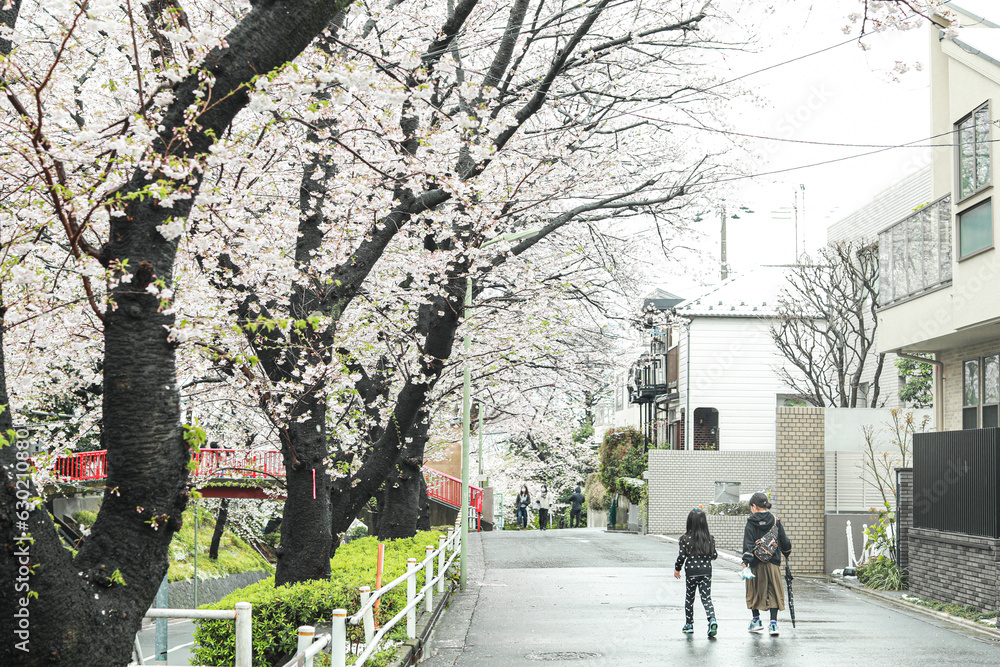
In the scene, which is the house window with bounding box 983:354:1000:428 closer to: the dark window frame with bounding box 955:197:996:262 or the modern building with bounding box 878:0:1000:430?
the modern building with bounding box 878:0:1000:430

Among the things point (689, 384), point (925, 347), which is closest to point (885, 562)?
point (925, 347)

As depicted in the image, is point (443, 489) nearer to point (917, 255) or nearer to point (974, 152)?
point (917, 255)

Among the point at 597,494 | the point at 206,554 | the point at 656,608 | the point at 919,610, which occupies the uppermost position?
the point at 597,494

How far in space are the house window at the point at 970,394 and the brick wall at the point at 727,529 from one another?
12496 millimetres

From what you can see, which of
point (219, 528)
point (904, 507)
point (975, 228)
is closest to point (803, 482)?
point (904, 507)

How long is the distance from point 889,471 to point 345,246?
13.5 meters

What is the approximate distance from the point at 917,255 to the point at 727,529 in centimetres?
1411

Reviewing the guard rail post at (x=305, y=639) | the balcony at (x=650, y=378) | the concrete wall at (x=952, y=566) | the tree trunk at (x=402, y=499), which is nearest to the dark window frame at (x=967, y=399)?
the concrete wall at (x=952, y=566)

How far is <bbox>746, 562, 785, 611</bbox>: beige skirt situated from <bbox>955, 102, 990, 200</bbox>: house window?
8.01m

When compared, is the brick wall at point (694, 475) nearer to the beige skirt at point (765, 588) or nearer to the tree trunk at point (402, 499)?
the tree trunk at point (402, 499)

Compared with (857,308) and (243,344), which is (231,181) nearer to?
(243,344)

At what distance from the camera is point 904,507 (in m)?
17.9

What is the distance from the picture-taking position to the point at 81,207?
17.9 ft

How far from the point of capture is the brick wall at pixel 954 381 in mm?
18598
